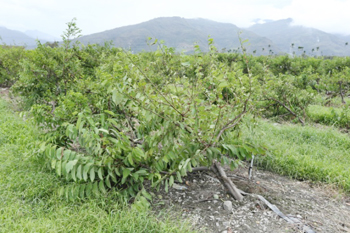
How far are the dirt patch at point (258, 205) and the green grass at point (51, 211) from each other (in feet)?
1.01

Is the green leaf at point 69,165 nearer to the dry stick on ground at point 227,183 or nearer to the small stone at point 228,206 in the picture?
the dry stick on ground at point 227,183

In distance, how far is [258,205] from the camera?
8.44 feet

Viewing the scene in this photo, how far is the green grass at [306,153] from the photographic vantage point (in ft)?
10.8

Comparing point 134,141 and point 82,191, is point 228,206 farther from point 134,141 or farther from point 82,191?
point 82,191

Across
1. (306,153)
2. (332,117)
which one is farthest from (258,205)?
(332,117)

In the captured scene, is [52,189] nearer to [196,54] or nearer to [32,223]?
[32,223]

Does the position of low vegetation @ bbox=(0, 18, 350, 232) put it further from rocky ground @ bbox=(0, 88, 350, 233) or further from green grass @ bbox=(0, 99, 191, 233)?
rocky ground @ bbox=(0, 88, 350, 233)

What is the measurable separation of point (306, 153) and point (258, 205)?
205 centimetres

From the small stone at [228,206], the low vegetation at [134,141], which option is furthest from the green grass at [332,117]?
the small stone at [228,206]

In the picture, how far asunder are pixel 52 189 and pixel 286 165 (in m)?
3.15

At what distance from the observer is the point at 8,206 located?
7.92ft

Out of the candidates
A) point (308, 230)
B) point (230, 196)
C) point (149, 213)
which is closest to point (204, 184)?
point (230, 196)

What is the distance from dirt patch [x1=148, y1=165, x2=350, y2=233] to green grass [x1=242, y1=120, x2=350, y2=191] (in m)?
0.22

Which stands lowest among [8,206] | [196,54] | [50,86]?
[8,206]
